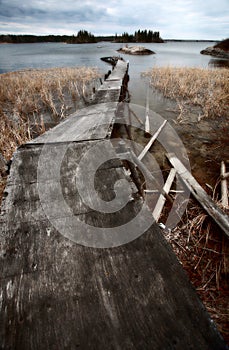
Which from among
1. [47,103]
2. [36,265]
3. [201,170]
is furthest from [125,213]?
[47,103]

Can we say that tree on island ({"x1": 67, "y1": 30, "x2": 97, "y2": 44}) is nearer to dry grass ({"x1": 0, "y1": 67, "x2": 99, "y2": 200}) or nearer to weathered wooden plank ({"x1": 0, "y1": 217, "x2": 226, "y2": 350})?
dry grass ({"x1": 0, "y1": 67, "x2": 99, "y2": 200})

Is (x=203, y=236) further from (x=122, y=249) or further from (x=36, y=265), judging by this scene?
(x=36, y=265)

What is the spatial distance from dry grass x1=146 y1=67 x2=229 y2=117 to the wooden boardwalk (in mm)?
7800

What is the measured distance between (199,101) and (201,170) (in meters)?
6.40

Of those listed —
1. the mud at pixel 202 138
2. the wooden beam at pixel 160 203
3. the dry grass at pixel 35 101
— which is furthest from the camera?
the dry grass at pixel 35 101

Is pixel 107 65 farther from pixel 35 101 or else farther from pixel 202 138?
pixel 202 138

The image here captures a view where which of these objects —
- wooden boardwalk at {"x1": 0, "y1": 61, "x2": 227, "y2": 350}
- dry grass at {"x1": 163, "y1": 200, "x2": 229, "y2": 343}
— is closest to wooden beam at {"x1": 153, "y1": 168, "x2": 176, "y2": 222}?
dry grass at {"x1": 163, "y1": 200, "x2": 229, "y2": 343}

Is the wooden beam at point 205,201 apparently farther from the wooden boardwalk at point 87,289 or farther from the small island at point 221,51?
the small island at point 221,51

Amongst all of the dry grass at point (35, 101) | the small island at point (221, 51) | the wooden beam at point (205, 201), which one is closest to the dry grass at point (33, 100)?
the dry grass at point (35, 101)

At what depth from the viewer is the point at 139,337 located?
1.10m

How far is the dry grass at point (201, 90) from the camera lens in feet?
27.4

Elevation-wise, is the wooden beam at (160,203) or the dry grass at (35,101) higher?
the wooden beam at (160,203)

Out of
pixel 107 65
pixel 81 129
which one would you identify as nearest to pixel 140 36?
pixel 107 65

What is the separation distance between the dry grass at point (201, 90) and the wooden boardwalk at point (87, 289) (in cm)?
780
